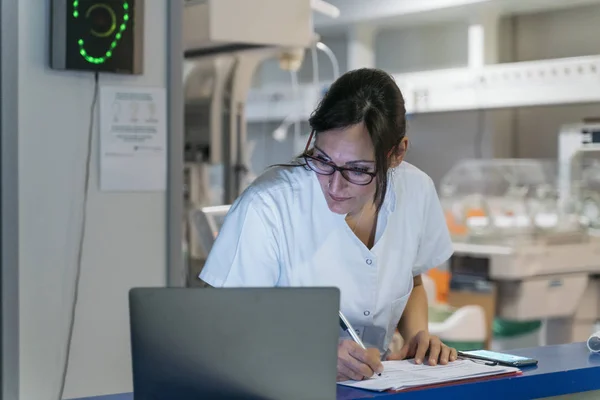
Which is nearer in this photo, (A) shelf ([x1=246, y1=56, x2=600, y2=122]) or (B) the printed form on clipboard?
(B) the printed form on clipboard

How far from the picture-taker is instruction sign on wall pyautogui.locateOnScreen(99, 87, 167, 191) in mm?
2338

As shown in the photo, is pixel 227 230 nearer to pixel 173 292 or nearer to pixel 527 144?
pixel 173 292

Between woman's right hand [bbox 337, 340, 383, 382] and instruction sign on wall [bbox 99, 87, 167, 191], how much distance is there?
3.32ft

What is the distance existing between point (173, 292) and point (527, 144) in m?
6.02

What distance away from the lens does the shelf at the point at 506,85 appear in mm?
5379

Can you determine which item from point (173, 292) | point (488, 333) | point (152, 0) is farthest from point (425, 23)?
point (173, 292)

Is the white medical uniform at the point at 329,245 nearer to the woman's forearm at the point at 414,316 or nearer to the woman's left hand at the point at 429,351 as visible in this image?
the woman's forearm at the point at 414,316

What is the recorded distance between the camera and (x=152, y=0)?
2.39m

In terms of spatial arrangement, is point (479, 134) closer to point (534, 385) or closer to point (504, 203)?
→ point (504, 203)

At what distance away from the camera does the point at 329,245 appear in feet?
6.52

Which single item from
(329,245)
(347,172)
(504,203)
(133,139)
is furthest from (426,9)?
(347,172)

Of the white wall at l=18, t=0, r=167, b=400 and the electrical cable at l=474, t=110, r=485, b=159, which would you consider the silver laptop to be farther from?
the electrical cable at l=474, t=110, r=485, b=159

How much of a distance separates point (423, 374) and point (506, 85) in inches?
181

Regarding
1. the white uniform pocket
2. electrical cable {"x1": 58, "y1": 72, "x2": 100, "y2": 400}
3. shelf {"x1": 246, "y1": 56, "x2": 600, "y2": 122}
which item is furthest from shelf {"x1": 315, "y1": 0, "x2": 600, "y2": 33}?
the white uniform pocket
